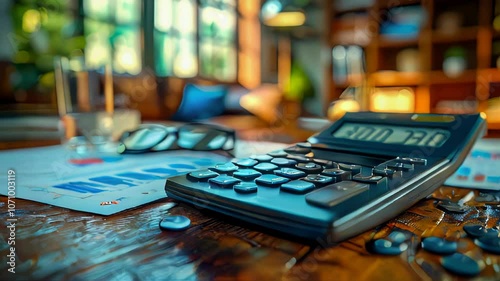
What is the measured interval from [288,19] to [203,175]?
2.90m

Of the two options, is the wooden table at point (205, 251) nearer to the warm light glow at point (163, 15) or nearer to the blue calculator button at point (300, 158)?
the blue calculator button at point (300, 158)

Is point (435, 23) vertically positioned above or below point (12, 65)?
above

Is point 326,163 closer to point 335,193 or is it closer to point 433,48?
point 335,193

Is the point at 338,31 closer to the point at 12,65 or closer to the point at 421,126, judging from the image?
the point at 12,65

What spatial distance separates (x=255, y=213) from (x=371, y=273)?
8 cm

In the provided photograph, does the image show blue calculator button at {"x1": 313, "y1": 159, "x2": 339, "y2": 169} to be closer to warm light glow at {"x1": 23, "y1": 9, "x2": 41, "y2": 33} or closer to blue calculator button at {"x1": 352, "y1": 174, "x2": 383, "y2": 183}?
blue calculator button at {"x1": 352, "y1": 174, "x2": 383, "y2": 183}

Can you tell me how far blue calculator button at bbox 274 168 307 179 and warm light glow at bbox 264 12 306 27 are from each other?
111 inches

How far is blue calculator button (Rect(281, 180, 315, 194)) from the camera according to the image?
0.27 m

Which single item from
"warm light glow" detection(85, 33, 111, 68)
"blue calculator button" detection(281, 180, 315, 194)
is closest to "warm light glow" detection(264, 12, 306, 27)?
"warm light glow" detection(85, 33, 111, 68)

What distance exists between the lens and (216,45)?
3279mm

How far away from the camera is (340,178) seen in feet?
0.99

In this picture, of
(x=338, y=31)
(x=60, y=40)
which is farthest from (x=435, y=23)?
(x=60, y=40)

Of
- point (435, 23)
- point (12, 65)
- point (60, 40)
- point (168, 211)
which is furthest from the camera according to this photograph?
point (435, 23)

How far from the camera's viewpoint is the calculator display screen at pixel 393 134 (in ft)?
1.34
